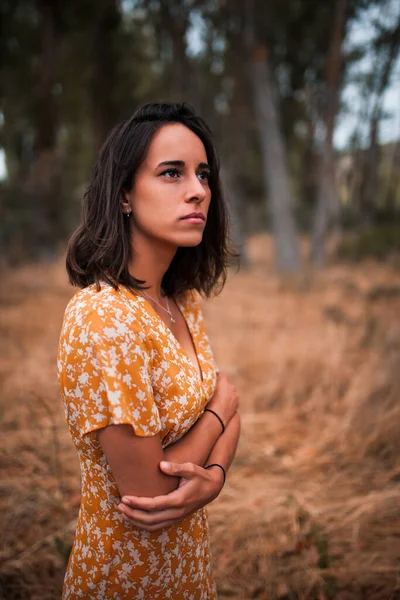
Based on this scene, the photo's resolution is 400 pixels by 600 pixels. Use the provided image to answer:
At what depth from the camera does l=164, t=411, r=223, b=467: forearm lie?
1.23 meters

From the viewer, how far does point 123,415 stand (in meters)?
1.03

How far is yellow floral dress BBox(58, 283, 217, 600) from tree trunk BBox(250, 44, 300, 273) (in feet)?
28.1

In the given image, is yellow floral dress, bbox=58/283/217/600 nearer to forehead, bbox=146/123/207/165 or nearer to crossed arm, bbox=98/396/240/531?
crossed arm, bbox=98/396/240/531

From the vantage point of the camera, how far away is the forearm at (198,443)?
1233 millimetres

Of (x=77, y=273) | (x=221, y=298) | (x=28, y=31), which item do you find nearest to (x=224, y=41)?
(x=28, y=31)

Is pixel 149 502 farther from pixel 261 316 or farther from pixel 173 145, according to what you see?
pixel 261 316

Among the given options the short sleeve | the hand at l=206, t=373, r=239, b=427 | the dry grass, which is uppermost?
the short sleeve

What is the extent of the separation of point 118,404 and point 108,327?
176 mm

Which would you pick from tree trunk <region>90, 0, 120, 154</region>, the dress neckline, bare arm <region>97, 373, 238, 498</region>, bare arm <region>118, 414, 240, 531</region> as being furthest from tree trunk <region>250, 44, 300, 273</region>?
bare arm <region>97, 373, 238, 498</region>

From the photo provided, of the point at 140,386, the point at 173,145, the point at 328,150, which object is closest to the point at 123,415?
the point at 140,386

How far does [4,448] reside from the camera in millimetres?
3072

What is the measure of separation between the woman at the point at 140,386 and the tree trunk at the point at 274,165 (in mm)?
8442

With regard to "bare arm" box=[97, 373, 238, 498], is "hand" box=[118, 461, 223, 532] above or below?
below

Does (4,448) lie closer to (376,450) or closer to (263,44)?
(376,450)
